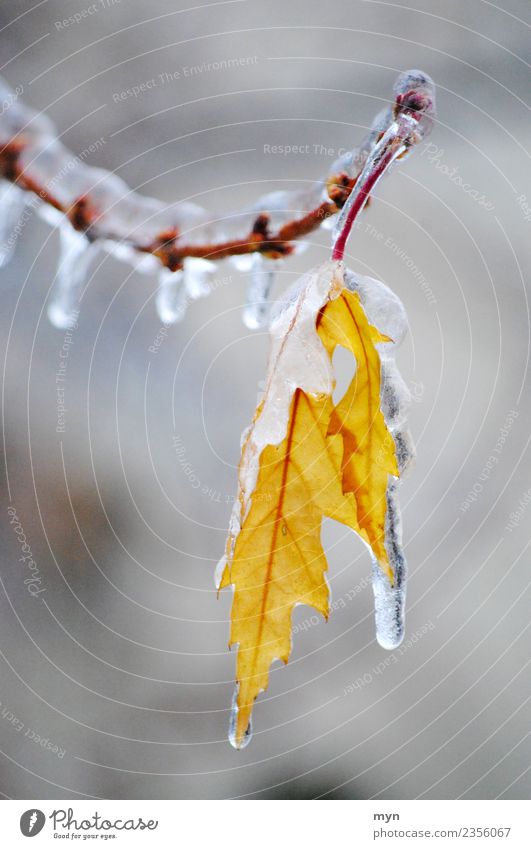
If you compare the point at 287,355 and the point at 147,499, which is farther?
the point at 147,499

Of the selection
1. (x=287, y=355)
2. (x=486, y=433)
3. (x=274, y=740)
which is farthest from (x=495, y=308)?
(x=274, y=740)

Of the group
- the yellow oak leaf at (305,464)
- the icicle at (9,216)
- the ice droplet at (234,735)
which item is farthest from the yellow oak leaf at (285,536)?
the icicle at (9,216)

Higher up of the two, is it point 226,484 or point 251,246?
point 251,246

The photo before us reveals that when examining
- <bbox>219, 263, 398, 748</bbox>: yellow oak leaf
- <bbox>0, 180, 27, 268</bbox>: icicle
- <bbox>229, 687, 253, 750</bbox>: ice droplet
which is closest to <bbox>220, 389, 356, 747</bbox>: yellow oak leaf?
<bbox>219, 263, 398, 748</bbox>: yellow oak leaf
